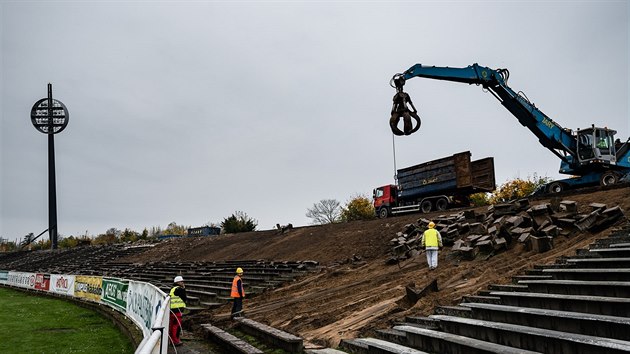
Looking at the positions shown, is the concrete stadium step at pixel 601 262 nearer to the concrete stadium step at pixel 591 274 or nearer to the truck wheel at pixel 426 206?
the concrete stadium step at pixel 591 274

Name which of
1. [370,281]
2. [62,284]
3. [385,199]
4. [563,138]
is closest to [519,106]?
[563,138]

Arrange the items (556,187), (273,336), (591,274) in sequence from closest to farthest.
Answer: (591,274)
(273,336)
(556,187)

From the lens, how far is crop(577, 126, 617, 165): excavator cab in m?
19.2

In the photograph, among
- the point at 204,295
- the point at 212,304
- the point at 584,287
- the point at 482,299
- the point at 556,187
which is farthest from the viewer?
the point at 556,187

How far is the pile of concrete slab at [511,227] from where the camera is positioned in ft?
41.7

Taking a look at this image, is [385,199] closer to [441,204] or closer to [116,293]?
[441,204]

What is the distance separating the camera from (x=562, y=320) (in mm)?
6207

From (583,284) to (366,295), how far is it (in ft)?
18.6

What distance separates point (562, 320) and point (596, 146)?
1566 cm

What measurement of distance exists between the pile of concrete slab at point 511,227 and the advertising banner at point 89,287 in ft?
38.7

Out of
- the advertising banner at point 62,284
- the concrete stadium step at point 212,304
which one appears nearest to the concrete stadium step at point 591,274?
the concrete stadium step at point 212,304

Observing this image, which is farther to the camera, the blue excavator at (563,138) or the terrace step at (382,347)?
the blue excavator at (563,138)

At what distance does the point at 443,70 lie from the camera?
1967 cm

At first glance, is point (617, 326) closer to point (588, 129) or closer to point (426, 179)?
point (588, 129)
